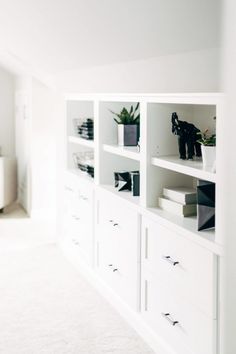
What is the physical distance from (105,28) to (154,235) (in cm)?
115

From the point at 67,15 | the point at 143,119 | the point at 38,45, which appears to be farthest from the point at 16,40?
the point at 143,119

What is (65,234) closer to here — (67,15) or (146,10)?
(67,15)

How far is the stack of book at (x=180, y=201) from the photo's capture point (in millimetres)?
2266

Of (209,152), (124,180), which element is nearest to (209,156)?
(209,152)

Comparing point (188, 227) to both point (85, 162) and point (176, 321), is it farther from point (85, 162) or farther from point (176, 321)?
point (85, 162)

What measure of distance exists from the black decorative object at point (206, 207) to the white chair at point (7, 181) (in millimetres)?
3948

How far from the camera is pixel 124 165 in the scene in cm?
327

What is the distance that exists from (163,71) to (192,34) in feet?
1.60

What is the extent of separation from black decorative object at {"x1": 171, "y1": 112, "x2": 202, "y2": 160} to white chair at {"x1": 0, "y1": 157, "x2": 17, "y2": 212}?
11.8ft

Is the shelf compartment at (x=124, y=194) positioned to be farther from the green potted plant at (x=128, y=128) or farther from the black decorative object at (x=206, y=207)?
the black decorative object at (x=206, y=207)

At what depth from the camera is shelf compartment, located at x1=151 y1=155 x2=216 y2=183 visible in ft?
6.23

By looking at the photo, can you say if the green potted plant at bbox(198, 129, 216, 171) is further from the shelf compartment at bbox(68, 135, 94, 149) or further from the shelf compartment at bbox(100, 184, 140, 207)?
the shelf compartment at bbox(68, 135, 94, 149)

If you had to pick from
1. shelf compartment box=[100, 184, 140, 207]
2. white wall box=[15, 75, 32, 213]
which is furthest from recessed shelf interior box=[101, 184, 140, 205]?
white wall box=[15, 75, 32, 213]

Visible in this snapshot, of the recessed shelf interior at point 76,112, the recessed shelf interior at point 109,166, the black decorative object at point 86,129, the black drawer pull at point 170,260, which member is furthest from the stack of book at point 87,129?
the black drawer pull at point 170,260
